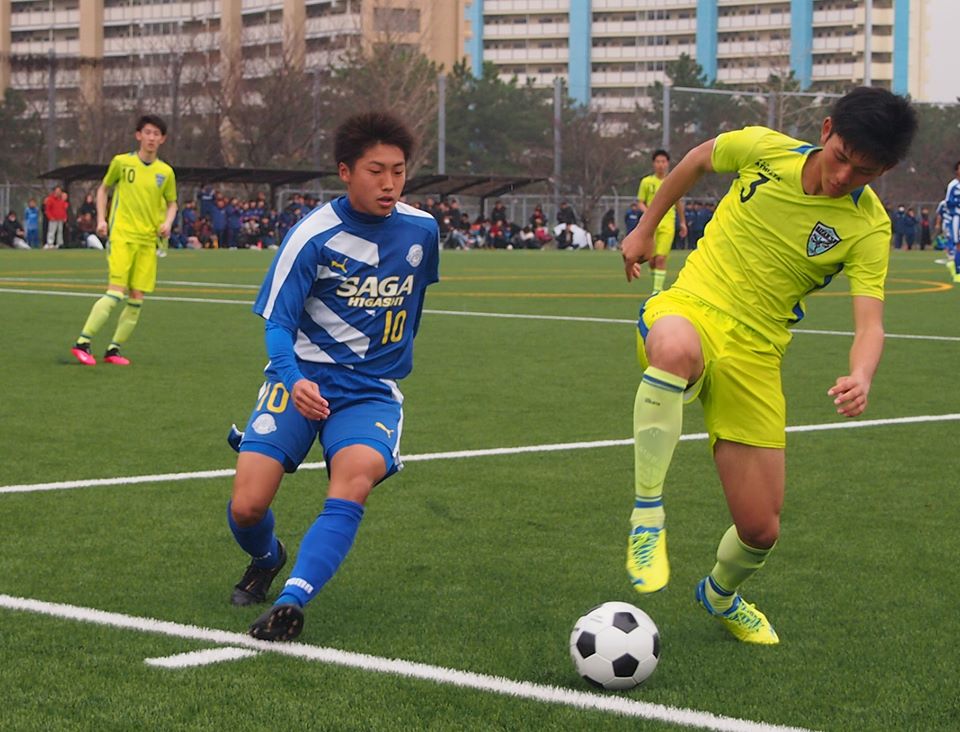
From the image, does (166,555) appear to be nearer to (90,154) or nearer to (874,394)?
(874,394)

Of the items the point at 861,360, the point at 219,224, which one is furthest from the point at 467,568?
the point at 219,224

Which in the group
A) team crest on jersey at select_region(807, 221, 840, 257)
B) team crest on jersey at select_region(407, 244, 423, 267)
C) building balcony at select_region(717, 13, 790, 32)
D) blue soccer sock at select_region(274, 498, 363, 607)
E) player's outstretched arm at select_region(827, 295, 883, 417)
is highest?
building balcony at select_region(717, 13, 790, 32)

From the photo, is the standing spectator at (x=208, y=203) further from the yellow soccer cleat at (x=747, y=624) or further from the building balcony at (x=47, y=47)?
the building balcony at (x=47, y=47)

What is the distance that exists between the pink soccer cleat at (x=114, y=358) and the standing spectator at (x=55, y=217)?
109 feet

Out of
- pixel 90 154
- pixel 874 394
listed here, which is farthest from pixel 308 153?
pixel 874 394

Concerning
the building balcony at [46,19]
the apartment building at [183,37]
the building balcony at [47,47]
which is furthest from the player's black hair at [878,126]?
the building balcony at [46,19]

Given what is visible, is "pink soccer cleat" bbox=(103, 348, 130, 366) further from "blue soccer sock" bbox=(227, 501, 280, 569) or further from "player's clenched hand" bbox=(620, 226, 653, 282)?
"player's clenched hand" bbox=(620, 226, 653, 282)

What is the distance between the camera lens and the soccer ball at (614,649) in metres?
4.56

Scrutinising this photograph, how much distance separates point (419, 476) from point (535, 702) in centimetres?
379

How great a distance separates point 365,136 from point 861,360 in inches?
70.5

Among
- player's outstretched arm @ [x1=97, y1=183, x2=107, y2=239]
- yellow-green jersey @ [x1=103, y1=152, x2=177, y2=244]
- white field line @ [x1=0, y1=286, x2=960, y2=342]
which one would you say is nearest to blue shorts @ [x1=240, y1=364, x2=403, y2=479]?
player's outstretched arm @ [x1=97, y1=183, x2=107, y2=239]

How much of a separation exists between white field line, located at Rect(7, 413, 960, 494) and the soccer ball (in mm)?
2326

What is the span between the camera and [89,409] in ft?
35.0

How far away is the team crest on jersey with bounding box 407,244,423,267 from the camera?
5.62m
